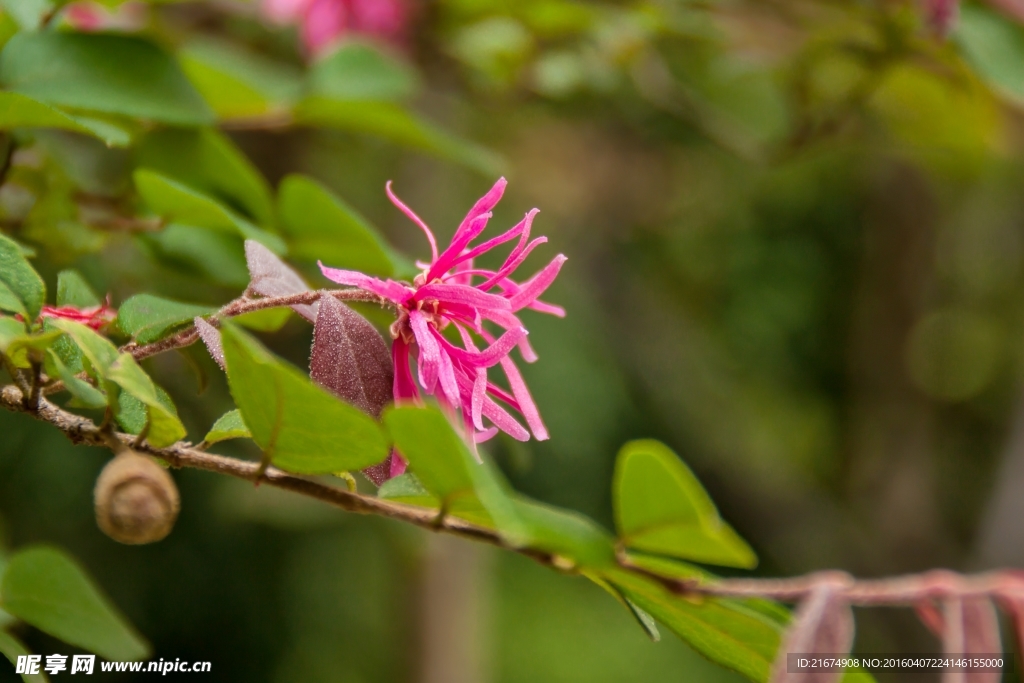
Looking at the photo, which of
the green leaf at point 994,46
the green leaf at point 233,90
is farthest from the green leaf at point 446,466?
A: the green leaf at point 994,46

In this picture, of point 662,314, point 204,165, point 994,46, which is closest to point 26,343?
point 204,165

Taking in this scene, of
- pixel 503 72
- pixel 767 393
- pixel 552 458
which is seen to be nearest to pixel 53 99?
pixel 503 72

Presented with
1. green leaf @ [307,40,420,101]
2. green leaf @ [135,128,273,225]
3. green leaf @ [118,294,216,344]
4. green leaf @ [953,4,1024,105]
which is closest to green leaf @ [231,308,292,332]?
green leaf @ [118,294,216,344]

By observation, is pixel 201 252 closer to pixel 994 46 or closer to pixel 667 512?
pixel 667 512

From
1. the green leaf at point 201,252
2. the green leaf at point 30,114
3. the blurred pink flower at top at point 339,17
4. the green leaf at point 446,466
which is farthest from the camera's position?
the blurred pink flower at top at point 339,17

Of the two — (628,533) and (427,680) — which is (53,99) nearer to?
(628,533)

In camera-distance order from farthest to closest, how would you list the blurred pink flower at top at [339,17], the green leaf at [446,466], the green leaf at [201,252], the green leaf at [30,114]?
1. the blurred pink flower at top at [339,17]
2. the green leaf at [201,252]
3. the green leaf at [30,114]
4. the green leaf at [446,466]

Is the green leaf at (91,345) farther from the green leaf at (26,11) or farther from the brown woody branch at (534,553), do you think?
the green leaf at (26,11)
